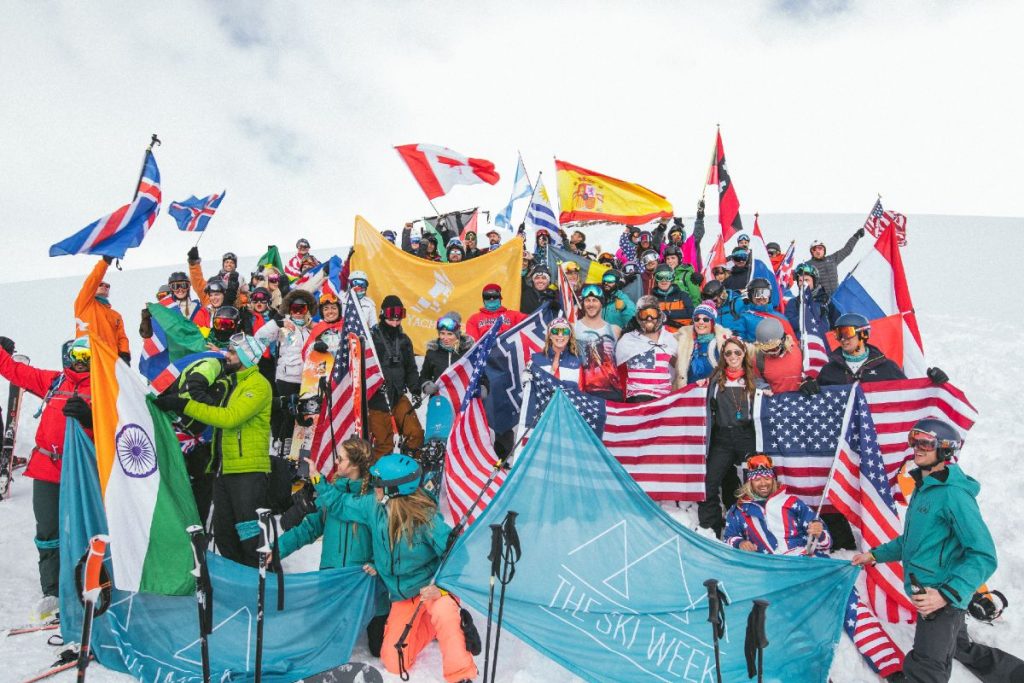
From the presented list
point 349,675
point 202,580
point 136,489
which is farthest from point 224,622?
point 202,580

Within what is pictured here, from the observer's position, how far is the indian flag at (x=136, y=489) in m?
4.42

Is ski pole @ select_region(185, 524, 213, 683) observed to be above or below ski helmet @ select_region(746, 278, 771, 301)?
below

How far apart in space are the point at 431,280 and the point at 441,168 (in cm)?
350

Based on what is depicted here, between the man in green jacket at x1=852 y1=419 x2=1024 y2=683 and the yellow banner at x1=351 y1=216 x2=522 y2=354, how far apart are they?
737 centimetres

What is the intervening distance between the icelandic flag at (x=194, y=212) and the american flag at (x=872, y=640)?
12.5 metres

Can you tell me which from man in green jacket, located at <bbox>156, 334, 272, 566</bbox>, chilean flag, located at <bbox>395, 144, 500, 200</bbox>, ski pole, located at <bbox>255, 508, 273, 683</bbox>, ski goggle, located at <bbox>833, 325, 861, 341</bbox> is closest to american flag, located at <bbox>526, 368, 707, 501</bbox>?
ski goggle, located at <bbox>833, 325, 861, 341</bbox>

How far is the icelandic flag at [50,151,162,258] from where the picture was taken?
5.39 meters

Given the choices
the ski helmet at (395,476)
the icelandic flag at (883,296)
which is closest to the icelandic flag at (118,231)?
the ski helmet at (395,476)

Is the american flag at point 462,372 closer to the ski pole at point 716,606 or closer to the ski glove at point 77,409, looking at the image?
the ski glove at point 77,409

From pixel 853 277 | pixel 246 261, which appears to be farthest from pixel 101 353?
pixel 246 261

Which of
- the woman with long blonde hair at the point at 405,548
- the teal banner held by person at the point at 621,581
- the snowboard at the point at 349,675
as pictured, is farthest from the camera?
the woman with long blonde hair at the point at 405,548

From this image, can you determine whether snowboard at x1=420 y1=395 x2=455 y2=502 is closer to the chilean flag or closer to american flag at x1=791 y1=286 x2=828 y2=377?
american flag at x1=791 y1=286 x2=828 y2=377

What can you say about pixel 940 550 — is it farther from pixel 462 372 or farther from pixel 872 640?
pixel 462 372

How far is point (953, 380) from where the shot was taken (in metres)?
10.5
